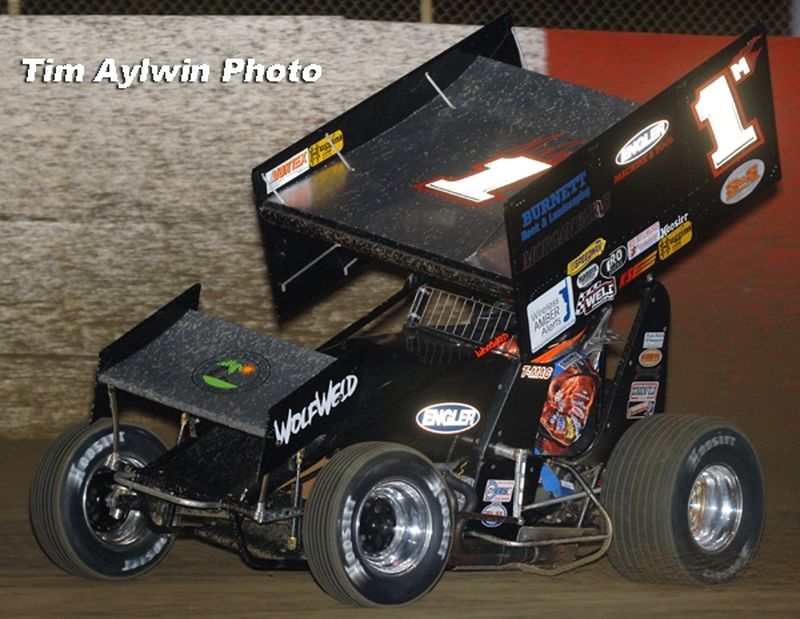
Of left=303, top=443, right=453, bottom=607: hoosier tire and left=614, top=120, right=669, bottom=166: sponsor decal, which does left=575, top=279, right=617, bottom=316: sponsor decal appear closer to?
left=614, top=120, right=669, bottom=166: sponsor decal

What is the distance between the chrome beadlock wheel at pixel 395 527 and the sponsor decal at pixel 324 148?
1.59 m

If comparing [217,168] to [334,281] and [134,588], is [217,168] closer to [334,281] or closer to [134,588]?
[334,281]

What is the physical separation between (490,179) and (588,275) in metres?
0.70

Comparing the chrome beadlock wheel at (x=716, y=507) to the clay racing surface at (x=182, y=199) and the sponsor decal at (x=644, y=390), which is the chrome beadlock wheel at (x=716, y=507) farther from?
the clay racing surface at (x=182, y=199)

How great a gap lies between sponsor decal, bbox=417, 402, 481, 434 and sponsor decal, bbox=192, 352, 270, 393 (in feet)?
2.25

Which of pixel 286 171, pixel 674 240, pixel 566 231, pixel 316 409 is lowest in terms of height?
pixel 316 409

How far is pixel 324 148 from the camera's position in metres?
6.76

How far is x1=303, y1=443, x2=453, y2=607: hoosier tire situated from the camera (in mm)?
5723

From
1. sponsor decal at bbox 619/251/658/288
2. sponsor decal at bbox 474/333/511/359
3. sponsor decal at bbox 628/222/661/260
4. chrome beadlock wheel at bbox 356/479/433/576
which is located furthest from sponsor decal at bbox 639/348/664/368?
chrome beadlock wheel at bbox 356/479/433/576

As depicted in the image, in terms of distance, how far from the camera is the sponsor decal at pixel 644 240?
6.33 meters

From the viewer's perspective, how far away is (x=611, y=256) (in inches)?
246

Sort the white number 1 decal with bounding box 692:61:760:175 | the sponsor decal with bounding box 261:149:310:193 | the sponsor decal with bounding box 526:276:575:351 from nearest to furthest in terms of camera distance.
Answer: the sponsor decal with bounding box 526:276:575:351
the white number 1 decal with bounding box 692:61:760:175
the sponsor decal with bounding box 261:149:310:193

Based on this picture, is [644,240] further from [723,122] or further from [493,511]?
[493,511]

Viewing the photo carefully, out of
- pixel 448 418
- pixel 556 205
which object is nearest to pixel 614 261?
pixel 556 205
